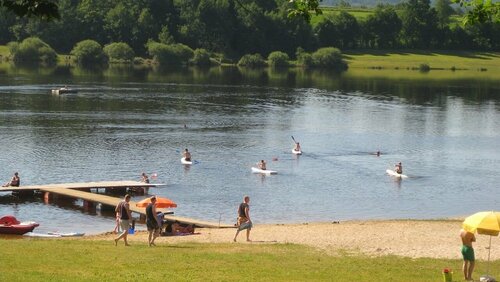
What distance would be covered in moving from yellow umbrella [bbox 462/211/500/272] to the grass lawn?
1901 mm

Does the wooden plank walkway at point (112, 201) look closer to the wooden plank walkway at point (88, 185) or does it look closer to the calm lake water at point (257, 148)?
the calm lake water at point (257, 148)

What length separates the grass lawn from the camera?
29531mm

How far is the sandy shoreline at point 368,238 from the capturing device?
125 feet

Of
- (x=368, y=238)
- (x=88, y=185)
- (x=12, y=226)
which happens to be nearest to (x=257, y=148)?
(x=88, y=185)

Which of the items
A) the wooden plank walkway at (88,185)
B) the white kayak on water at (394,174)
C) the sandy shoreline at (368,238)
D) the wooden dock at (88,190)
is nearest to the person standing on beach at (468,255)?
the sandy shoreline at (368,238)

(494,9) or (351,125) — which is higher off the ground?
(494,9)

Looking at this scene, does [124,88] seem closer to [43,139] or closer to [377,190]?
[43,139]

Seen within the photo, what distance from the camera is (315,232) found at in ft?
148

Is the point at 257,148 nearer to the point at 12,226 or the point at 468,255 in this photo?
the point at 12,226

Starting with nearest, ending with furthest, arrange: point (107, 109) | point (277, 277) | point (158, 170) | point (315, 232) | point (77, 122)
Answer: point (277, 277) < point (315, 232) < point (158, 170) < point (77, 122) < point (107, 109)

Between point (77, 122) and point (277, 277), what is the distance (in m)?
80.4

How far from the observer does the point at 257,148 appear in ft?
298

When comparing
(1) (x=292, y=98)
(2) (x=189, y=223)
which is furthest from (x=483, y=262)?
(1) (x=292, y=98)

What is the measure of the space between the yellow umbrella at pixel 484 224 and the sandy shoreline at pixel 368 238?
5.56 metres
